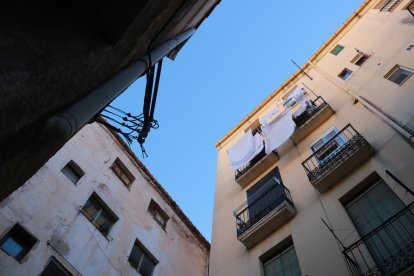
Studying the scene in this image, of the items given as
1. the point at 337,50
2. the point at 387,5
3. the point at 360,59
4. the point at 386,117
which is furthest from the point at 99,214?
the point at 387,5

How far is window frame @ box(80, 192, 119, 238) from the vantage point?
495 inches

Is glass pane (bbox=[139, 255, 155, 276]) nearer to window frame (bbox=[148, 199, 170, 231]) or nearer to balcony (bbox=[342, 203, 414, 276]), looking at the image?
window frame (bbox=[148, 199, 170, 231])

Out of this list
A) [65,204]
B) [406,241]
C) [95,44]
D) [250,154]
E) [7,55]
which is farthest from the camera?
[250,154]

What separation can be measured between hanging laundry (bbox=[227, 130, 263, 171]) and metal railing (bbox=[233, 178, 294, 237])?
1.78 meters

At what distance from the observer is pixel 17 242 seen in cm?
973

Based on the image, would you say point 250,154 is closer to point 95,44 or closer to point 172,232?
point 172,232

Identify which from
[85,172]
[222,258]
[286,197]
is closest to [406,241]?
[286,197]

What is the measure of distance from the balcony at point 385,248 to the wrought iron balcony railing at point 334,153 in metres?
2.38

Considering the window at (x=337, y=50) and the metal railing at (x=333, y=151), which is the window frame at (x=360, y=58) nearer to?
the window at (x=337, y=50)

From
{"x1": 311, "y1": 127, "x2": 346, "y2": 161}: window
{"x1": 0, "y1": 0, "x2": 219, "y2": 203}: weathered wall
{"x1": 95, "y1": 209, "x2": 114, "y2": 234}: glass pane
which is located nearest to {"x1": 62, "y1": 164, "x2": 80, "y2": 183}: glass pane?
{"x1": 95, "y1": 209, "x2": 114, "y2": 234}: glass pane

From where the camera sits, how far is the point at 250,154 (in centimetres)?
1330

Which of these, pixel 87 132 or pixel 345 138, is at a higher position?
pixel 87 132

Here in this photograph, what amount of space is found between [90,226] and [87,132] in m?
4.65

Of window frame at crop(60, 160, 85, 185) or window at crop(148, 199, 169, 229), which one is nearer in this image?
window frame at crop(60, 160, 85, 185)
